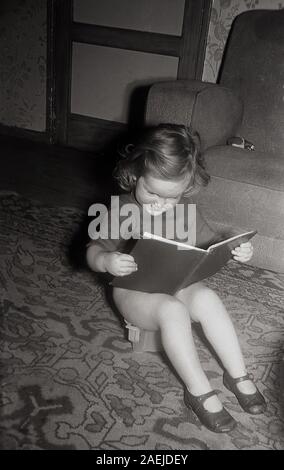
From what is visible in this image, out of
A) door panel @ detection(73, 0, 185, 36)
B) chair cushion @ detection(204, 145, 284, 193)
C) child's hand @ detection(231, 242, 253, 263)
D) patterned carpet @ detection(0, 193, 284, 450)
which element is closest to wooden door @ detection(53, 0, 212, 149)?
door panel @ detection(73, 0, 185, 36)

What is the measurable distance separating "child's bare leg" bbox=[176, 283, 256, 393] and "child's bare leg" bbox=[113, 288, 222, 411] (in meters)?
0.05

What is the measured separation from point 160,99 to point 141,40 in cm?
143

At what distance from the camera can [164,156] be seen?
1061 millimetres

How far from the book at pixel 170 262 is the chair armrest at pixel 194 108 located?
73 centimetres

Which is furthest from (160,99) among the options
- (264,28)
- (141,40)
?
(141,40)

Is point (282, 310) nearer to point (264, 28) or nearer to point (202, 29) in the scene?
point (264, 28)

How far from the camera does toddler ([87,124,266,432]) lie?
1.02m

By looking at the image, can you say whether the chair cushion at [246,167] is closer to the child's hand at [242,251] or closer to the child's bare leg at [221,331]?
the child's hand at [242,251]

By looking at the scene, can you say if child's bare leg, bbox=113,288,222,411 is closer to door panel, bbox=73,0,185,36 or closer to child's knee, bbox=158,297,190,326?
child's knee, bbox=158,297,190,326

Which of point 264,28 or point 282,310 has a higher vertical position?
point 264,28

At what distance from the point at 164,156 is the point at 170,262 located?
0.83ft

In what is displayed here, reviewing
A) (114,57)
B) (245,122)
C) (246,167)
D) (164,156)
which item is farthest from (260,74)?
(114,57)

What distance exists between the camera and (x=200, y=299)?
3.60 feet

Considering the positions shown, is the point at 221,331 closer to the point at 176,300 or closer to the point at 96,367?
the point at 176,300
